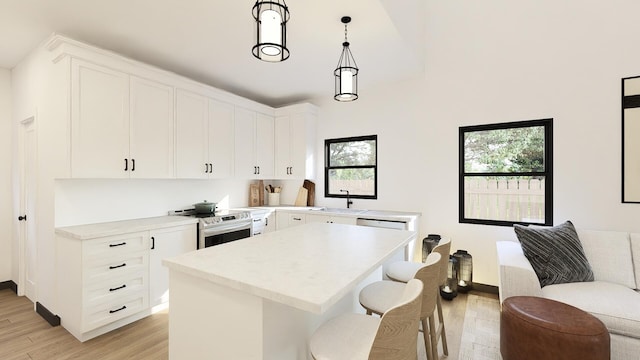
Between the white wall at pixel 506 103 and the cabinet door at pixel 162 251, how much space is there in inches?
96.3

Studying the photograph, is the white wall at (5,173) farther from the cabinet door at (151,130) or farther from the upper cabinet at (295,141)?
the upper cabinet at (295,141)

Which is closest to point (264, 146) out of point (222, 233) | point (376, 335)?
point (222, 233)

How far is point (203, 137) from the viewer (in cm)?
355

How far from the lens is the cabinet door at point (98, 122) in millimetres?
2498

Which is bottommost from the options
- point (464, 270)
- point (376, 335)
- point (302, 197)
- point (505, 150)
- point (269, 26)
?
point (464, 270)

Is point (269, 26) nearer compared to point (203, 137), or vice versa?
point (269, 26)

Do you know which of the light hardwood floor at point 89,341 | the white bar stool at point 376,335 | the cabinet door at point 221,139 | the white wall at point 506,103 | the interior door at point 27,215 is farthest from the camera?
the cabinet door at point 221,139

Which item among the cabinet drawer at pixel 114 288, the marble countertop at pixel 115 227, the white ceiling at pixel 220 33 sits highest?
the white ceiling at pixel 220 33

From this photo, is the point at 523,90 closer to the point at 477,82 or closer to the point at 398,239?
the point at 477,82

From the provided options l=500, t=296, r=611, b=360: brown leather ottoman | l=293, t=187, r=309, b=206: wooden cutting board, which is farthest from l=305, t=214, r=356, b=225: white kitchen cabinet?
l=500, t=296, r=611, b=360: brown leather ottoman

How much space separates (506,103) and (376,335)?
3.29 m

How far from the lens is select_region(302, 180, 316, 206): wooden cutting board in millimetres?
4629

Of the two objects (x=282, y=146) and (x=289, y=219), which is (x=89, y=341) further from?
(x=282, y=146)

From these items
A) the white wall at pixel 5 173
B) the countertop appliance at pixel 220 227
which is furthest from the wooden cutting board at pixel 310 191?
the white wall at pixel 5 173
